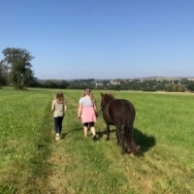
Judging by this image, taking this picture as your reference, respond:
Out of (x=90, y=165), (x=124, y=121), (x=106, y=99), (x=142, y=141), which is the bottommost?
(x=142, y=141)

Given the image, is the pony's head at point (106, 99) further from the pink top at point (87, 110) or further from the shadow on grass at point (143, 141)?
the shadow on grass at point (143, 141)

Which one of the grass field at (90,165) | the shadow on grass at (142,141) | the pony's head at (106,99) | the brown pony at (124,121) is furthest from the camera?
the pony's head at (106,99)

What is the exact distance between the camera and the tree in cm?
9019

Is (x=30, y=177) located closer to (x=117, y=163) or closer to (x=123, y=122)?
(x=117, y=163)

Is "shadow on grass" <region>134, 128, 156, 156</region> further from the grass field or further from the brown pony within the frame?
the brown pony

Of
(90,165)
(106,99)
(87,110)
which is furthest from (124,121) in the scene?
(87,110)

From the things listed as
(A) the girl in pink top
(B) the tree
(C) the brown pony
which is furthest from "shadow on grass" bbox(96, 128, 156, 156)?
(B) the tree

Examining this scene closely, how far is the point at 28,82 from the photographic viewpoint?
91688mm

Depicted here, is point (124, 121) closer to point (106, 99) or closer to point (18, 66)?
point (106, 99)

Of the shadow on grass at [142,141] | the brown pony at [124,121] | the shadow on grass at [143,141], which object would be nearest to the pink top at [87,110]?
the shadow on grass at [142,141]

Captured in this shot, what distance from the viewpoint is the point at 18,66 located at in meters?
90.4

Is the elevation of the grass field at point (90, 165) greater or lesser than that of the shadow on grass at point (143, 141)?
greater

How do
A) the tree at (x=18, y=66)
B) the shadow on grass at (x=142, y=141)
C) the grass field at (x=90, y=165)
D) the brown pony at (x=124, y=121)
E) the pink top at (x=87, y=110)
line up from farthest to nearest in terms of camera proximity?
the tree at (x=18, y=66)
the pink top at (x=87, y=110)
the shadow on grass at (x=142, y=141)
the brown pony at (x=124, y=121)
the grass field at (x=90, y=165)

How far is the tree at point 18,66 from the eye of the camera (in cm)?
9019
